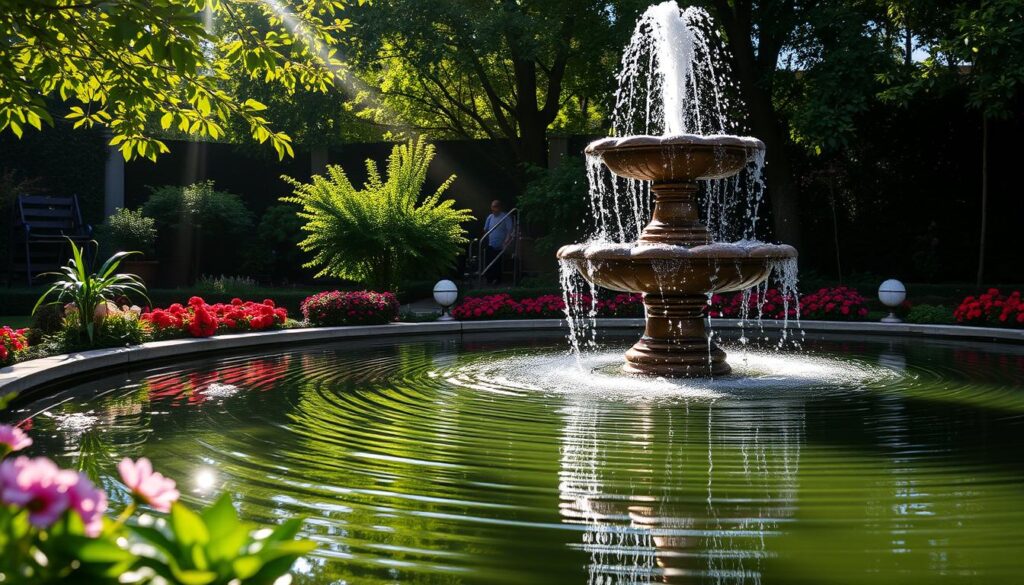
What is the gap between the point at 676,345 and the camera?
8.75 metres

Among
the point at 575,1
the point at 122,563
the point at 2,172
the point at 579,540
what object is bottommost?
the point at 579,540

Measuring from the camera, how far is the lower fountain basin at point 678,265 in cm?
807

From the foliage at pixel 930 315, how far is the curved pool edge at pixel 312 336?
2.36ft

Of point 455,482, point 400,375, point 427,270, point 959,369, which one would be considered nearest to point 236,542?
point 455,482

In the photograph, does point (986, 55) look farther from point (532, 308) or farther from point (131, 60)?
point (131, 60)

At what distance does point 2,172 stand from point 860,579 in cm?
1969

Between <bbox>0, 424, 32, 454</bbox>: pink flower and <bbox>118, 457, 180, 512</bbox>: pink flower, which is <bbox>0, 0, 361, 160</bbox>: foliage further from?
<bbox>118, 457, 180, 512</bbox>: pink flower

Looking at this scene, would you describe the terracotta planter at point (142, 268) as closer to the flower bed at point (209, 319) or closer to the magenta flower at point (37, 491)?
the flower bed at point (209, 319)

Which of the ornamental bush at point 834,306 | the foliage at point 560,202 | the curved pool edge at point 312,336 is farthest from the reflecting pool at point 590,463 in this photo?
the foliage at point 560,202

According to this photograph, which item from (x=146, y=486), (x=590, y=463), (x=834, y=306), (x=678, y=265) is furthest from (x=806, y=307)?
(x=146, y=486)

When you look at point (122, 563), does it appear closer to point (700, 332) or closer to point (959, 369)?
point (700, 332)

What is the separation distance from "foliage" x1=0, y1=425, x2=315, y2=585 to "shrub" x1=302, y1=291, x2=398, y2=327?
11.4 meters

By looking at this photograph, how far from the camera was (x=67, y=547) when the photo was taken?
143 centimetres

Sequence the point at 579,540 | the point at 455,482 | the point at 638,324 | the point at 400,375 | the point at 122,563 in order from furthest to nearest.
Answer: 1. the point at 638,324
2. the point at 400,375
3. the point at 455,482
4. the point at 579,540
5. the point at 122,563
